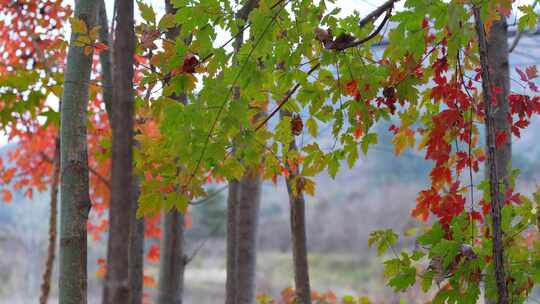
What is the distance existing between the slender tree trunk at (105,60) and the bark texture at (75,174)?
0.84ft

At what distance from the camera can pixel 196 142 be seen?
1649 mm

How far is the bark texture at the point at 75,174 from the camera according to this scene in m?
1.78

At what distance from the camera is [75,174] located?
1.82 meters

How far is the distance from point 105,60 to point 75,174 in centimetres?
66

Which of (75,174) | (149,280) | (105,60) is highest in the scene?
(105,60)

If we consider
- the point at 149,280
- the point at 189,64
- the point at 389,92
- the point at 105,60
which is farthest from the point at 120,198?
the point at 149,280

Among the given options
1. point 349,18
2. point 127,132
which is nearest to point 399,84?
point 349,18

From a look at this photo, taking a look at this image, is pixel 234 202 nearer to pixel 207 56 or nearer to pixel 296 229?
pixel 296 229

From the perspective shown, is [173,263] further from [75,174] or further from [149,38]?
[149,38]

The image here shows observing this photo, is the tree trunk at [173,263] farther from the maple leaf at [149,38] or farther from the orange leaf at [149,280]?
the orange leaf at [149,280]

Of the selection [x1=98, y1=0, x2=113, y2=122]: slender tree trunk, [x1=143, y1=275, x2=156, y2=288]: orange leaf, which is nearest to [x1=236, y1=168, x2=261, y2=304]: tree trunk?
[x1=98, y1=0, x2=113, y2=122]: slender tree trunk

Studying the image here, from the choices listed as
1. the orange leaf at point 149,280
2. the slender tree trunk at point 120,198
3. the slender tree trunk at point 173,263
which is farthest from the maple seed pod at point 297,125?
the orange leaf at point 149,280

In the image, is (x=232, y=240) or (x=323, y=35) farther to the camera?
(x=232, y=240)

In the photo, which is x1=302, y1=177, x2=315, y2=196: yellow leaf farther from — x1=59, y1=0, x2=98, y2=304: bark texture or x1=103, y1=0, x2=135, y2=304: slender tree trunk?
x1=103, y1=0, x2=135, y2=304: slender tree trunk
